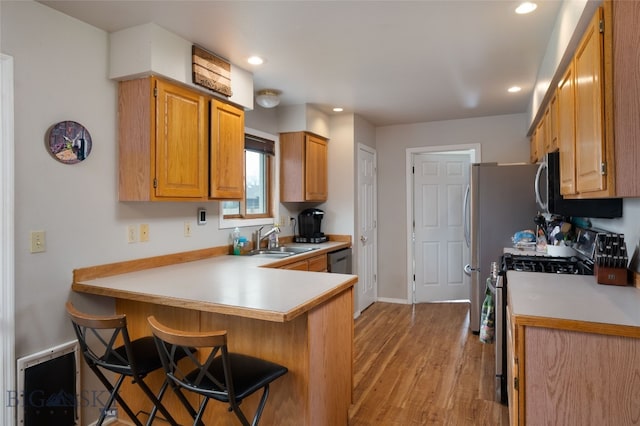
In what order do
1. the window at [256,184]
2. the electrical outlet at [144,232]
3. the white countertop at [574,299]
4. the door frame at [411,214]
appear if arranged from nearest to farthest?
the white countertop at [574,299] → the electrical outlet at [144,232] → the window at [256,184] → the door frame at [411,214]

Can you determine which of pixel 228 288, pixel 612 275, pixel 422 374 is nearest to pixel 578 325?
pixel 612 275

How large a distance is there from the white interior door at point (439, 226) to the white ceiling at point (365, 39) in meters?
1.43

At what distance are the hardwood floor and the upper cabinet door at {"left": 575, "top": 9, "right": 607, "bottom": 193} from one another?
1554 millimetres

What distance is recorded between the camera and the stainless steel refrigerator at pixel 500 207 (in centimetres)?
351

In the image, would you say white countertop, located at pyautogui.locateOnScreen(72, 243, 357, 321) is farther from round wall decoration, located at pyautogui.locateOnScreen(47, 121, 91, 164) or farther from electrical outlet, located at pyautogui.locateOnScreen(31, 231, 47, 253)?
round wall decoration, located at pyautogui.locateOnScreen(47, 121, 91, 164)

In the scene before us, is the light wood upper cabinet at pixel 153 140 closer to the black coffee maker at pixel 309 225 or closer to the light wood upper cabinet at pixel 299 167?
the light wood upper cabinet at pixel 299 167

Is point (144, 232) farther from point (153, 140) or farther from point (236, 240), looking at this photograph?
point (236, 240)

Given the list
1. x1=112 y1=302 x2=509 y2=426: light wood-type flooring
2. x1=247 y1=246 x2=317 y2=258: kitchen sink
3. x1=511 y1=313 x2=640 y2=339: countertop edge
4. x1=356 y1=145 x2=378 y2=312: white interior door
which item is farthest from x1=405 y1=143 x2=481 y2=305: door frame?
x1=511 y1=313 x2=640 y2=339: countertop edge

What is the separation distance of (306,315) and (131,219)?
4.63 feet

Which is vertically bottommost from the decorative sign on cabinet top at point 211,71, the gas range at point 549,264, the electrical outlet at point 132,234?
the gas range at point 549,264

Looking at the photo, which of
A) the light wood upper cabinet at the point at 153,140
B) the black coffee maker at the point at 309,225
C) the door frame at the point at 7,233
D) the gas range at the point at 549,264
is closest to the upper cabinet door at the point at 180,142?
the light wood upper cabinet at the point at 153,140

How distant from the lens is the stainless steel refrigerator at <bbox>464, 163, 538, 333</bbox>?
11.5 feet

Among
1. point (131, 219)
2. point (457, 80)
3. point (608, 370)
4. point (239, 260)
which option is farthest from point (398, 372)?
point (457, 80)

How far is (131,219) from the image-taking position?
97.3 inches
